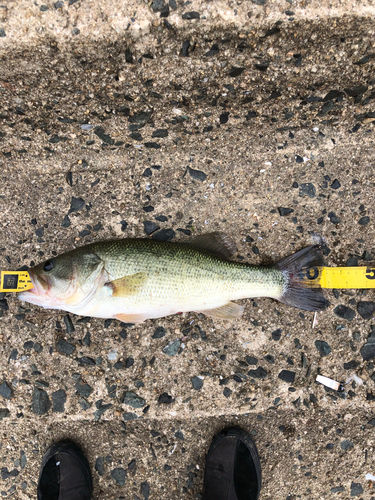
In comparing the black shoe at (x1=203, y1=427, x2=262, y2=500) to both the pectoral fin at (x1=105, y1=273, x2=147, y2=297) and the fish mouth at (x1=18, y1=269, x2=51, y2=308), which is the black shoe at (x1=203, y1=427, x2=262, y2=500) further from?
the fish mouth at (x1=18, y1=269, x2=51, y2=308)

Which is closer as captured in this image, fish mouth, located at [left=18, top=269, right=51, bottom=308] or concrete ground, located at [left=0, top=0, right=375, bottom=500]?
fish mouth, located at [left=18, top=269, right=51, bottom=308]

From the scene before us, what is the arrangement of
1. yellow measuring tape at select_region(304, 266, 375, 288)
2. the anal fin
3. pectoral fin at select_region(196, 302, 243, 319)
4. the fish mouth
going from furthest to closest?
yellow measuring tape at select_region(304, 266, 375, 288) → pectoral fin at select_region(196, 302, 243, 319) → the anal fin → the fish mouth

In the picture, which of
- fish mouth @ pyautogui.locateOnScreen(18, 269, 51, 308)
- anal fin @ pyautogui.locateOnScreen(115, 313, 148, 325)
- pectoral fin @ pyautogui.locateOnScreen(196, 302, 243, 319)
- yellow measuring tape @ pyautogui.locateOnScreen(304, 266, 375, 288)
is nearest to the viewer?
fish mouth @ pyautogui.locateOnScreen(18, 269, 51, 308)

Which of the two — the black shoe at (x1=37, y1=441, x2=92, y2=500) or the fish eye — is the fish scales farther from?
the black shoe at (x1=37, y1=441, x2=92, y2=500)

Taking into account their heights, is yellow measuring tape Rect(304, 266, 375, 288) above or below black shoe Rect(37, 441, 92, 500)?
above

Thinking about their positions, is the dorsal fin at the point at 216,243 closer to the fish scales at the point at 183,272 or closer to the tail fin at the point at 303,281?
the fish scales at the point at 183,272

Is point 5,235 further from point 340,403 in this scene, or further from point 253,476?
point 340,403

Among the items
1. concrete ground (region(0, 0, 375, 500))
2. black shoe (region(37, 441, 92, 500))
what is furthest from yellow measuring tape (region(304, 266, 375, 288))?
black shoe (region(37, 441, 92, 500))

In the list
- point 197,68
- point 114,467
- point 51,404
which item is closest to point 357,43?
point 197,68
